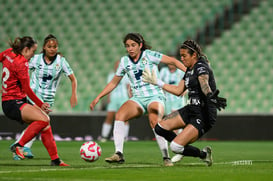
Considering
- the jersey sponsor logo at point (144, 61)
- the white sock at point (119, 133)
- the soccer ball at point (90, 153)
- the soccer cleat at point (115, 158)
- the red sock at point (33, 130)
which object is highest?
the jersey sponsor logo at point (144, 61)

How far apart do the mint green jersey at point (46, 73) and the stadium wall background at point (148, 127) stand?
6.60 metres

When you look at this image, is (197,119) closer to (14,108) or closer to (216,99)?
(216,99)

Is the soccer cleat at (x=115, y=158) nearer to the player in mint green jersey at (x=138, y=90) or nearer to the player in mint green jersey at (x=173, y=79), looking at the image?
the player in mint green jersey at (x=138, y=90)

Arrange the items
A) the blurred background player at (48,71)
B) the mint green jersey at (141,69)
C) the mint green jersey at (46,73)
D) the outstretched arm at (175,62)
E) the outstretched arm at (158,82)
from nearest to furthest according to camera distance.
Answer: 1. the outstretched arm at (158,82)
2. the outstretched arm at (175,62)
3. the mint green jersey at (141,69)
4. the blurred background player at (48,71)
5. the mint green jersey at (46,73)

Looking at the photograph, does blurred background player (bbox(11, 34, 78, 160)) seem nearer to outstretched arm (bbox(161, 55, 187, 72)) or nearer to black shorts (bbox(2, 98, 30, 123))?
black shorts (bbox(2, 98, 30, 123))

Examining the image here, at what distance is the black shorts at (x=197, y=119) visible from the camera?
24.1 feet

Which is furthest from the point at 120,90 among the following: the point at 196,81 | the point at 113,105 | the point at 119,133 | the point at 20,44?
the point at 196,81

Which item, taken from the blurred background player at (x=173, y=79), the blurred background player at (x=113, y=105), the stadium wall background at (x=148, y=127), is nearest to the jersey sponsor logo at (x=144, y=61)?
the blurred background player at (x=173, y=79)

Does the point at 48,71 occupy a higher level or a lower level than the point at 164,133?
higher

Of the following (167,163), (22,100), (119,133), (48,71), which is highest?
(48,71)

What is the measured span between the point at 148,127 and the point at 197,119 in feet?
29.1

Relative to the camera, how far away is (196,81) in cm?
732

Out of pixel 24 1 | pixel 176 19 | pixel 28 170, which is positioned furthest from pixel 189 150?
pixel 24 1

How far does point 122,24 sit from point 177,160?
1266cm
